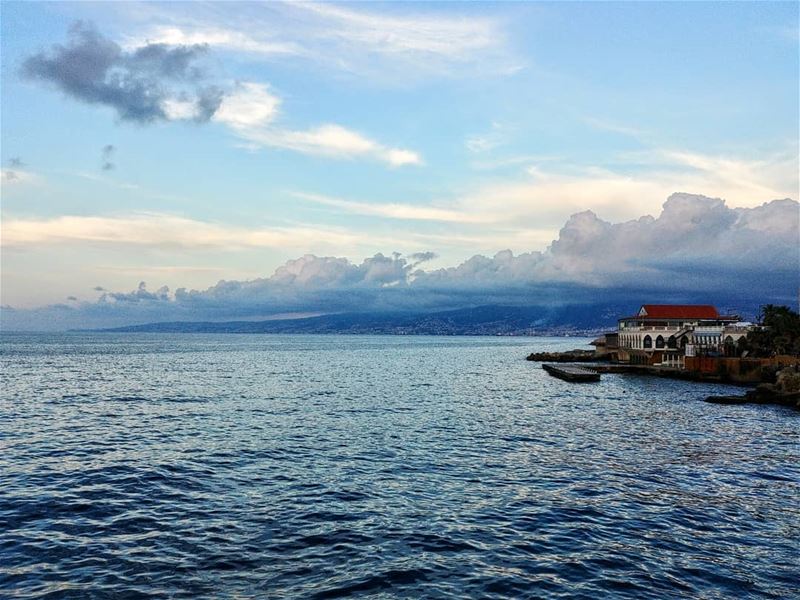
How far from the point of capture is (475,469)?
1233 inches

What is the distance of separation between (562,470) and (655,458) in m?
7.75

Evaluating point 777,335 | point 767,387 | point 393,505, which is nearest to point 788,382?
point 767,387

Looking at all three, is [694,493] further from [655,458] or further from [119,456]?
[119,456]

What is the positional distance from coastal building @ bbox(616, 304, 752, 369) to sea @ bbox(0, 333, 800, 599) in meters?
69.7

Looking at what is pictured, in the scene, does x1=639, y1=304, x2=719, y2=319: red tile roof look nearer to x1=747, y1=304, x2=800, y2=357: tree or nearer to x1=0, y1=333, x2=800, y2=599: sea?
x1=747, y1=304, x2=800, y2=357: tree

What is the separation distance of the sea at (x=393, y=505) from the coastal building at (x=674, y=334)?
69.7 meters

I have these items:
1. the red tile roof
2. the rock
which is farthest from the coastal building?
the rock

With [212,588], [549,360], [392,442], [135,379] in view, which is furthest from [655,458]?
[549,360]

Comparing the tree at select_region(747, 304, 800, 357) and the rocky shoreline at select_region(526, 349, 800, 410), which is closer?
the rocky shoreline at select_region(526, 349, 800, 410)

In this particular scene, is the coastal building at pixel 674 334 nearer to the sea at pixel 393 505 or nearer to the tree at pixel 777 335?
the tree at pixel 777 335

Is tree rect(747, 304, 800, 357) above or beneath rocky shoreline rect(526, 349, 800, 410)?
above

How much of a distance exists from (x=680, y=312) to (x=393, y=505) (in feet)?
444

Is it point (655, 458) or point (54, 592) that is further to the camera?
point (655, 458)

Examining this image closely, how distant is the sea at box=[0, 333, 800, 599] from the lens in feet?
57.7
